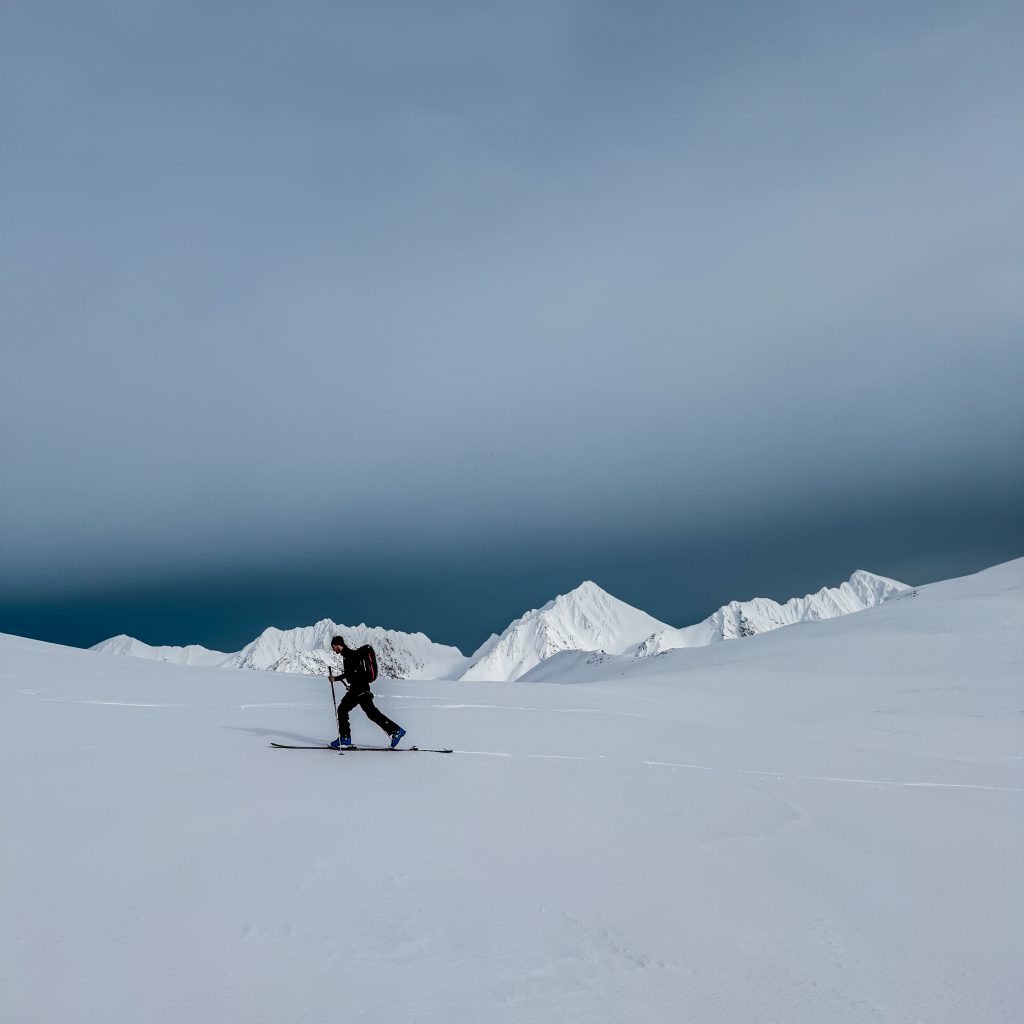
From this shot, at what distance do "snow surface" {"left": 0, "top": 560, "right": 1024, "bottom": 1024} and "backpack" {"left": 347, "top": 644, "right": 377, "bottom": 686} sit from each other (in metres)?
1.42

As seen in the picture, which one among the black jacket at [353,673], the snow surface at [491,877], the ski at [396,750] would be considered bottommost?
the snow surface at [491,877]

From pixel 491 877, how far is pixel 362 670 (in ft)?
22.4

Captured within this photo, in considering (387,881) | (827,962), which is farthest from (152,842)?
(827,962)

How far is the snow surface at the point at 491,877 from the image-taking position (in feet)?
17.9

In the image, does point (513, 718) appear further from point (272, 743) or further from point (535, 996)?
point (535, 996)

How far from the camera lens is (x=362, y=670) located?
1378 cm

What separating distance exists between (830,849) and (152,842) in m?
7.98

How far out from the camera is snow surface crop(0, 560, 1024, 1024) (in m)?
5.45

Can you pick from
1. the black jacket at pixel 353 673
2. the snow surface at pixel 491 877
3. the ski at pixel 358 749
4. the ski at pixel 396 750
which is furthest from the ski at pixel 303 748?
the black jacket at pixel 353 673

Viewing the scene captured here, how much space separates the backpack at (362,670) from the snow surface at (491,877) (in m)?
1.42

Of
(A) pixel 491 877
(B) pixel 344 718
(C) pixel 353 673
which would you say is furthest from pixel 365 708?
(A) pixel 491 877

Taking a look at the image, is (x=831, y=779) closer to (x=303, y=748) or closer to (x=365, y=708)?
(x=365, y=708)

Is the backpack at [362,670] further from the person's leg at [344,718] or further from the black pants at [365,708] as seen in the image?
the person's leg at [344,718]

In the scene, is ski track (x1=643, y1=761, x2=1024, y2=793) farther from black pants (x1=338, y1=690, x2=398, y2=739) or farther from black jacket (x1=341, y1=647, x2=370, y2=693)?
black jacket (x1=341, y1=647, x2=370, y2=693)
